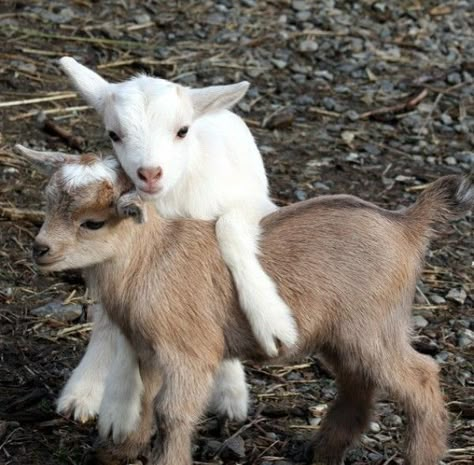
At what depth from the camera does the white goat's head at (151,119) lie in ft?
15.6

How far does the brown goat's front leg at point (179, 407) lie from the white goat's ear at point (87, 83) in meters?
1.28

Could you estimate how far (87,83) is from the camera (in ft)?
17.8

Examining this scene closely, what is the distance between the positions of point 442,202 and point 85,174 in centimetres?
142

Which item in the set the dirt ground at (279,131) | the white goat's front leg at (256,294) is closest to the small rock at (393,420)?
the dirt ground at (279,131)

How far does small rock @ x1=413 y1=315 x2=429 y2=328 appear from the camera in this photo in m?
6.18

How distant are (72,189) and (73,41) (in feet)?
15.4

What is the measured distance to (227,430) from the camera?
544 cm

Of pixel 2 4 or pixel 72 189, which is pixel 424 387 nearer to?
pixel 72 189

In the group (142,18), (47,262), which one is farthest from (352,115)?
(47,262)

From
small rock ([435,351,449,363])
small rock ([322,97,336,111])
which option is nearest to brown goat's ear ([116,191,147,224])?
small rock ([435,351,449,363])

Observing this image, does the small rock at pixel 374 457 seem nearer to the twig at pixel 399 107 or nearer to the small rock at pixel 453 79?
the twig at pixel 399 107

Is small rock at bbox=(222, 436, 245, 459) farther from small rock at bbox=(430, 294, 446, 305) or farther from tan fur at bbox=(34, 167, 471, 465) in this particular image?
small rock at bbox=(430, 294, 446, 305)

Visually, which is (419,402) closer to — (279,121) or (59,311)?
(59,311)

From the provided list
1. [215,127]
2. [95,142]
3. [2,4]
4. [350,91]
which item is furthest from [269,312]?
[2,4]
